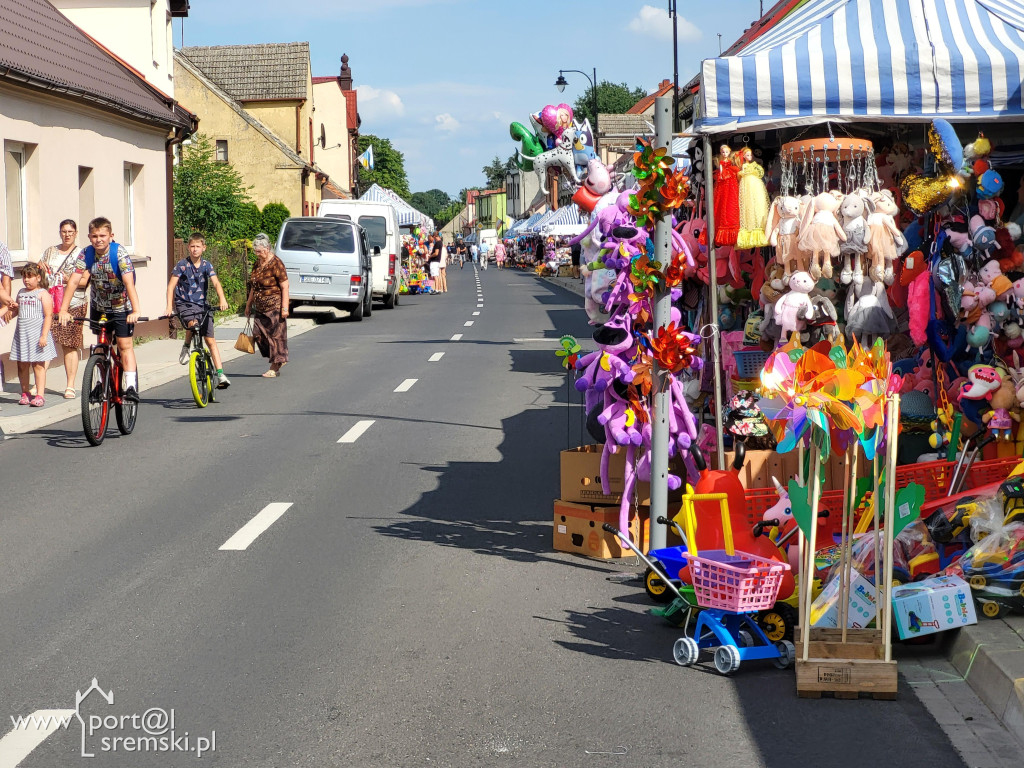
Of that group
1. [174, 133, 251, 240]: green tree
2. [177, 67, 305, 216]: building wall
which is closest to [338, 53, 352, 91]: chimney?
[177, 67, 305, 216]: building wall

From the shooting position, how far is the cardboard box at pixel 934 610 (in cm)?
539

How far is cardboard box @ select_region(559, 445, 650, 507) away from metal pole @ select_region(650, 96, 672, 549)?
443 millimetres

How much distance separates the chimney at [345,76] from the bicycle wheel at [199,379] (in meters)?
76.9

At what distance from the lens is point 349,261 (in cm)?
2892

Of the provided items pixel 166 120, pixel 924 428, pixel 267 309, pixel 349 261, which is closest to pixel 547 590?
pixel 924 428

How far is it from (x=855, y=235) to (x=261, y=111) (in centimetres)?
5218

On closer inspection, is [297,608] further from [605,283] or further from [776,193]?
[776,193]

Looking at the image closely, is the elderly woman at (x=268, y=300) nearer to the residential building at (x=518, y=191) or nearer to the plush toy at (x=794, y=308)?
the plush toy at (x=794, y=308)

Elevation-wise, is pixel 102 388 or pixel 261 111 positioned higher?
pixel 261 111

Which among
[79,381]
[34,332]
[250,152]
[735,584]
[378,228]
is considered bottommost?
[735,584]

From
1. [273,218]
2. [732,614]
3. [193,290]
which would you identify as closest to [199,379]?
[193,290]

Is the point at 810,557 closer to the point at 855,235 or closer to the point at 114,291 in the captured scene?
the point at 855,235

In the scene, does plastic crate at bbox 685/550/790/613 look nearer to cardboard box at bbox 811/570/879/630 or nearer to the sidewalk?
cardboard box at bbox 811/570/879/630

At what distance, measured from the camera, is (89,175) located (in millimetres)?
20828
